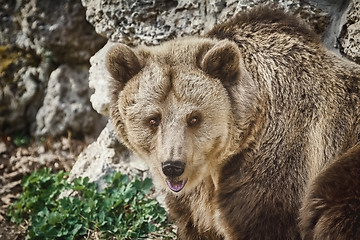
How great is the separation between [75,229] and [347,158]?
2.53 m

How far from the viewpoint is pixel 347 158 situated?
3.68 m

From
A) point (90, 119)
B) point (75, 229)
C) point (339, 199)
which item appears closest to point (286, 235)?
point (339, 199)

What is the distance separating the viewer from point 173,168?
3.55 m

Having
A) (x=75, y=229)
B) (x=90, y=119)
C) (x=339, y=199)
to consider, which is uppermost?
(x=339, y=199)

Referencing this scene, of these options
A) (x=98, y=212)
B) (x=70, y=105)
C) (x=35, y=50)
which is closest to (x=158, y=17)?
(x=98, y=212)

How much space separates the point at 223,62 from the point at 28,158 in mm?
4290

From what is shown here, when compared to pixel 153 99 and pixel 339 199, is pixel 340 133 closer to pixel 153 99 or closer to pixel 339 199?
pixel 339 199

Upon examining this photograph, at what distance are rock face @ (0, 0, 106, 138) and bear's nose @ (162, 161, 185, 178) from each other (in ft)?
13.7

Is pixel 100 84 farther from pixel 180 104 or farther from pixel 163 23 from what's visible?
pixel 180 104

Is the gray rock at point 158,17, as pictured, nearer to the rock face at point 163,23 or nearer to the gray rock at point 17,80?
the rock face at point 163,23

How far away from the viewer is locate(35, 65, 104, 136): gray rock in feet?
24.9

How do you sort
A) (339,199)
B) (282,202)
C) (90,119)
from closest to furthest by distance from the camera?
(339,199) < (282,202) < (90,119)

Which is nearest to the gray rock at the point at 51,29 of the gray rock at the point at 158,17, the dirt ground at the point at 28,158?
the dirt ground at the point at 28,158

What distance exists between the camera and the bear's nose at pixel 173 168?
3.55 meters
